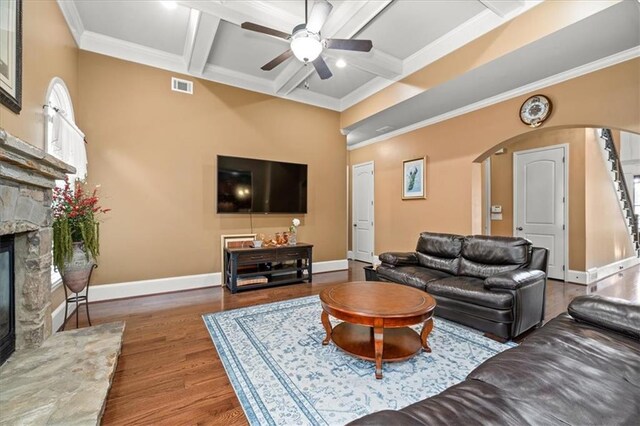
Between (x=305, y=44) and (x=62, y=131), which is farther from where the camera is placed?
(x=62, y=131)

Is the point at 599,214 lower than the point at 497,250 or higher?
higher

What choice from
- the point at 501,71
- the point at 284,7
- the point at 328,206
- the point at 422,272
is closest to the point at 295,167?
the point at 328,206

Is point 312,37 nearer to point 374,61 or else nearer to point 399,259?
point 374,61

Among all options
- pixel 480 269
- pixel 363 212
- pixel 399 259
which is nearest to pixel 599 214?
pixel 480 269

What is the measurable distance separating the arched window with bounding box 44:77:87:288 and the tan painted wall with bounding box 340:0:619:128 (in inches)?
161

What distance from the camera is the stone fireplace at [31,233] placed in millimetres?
1773

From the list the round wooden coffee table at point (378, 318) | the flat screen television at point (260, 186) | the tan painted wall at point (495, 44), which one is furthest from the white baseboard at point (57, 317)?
the tan painted wall at point (495, 44)

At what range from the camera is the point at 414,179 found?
561 centimetres

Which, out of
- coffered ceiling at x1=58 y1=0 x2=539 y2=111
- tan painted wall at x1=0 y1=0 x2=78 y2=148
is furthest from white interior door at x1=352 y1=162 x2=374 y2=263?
tan painted wall at x1=0 y1=0 x2=78 y2=148

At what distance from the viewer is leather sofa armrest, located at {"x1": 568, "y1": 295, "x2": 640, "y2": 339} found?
5.16 ft

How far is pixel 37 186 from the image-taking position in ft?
6.81

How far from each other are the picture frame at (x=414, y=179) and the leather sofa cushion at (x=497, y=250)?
2.04 m

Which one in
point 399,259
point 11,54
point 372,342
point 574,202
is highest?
point 11,54

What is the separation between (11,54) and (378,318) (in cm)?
298
